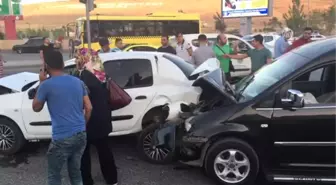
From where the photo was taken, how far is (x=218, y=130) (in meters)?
4.59

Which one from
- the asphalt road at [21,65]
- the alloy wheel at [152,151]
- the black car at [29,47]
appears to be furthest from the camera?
the black car at [29,47]

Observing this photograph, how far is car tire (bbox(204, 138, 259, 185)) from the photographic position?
459 centimetres

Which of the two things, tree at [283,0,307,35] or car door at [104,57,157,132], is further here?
tree at [283,0,307,35]

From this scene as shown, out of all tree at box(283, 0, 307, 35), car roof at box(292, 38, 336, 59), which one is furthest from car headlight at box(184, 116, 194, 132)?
tree at box(283, 0, 307, 35)

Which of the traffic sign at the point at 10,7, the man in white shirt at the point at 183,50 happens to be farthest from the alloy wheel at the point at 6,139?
the traffic sign at the point at 10,7

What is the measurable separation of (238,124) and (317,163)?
0.93m

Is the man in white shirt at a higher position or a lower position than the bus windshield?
lower

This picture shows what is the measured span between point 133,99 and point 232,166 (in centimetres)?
189

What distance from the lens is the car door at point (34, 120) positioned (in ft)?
19.3

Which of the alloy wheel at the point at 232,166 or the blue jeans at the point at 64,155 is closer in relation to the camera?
the blue jeans at the point at 64,155

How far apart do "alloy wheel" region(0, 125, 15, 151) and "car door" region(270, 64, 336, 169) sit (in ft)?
12.2

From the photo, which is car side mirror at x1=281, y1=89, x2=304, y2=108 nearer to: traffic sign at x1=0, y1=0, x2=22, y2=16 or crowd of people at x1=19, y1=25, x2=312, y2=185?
crowd of people at x1=19, y1=25, x2=312, y2=185

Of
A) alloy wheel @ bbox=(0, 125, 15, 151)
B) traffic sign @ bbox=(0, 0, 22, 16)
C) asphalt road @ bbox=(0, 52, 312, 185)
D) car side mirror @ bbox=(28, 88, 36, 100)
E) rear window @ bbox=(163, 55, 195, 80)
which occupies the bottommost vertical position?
asphalt road @ bbox=(0, 52, 312, 185)

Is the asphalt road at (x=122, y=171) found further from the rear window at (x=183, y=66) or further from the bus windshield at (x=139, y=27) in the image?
the bus windshield at (x=139, y=27)
